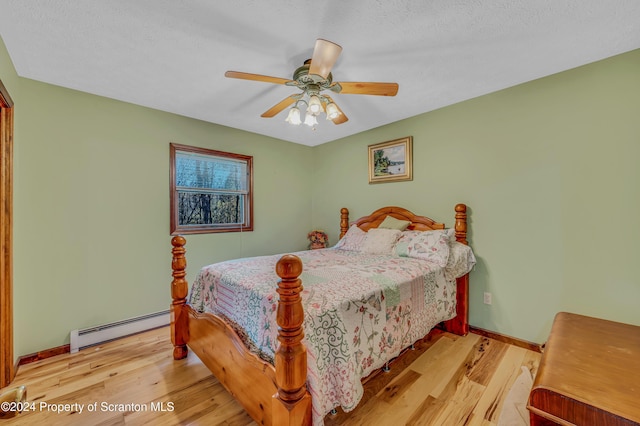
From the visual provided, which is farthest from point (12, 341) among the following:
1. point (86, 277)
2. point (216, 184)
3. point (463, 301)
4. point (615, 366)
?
point (463, 301)

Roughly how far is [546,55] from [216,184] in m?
3.42

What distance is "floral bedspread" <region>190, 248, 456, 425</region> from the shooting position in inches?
55.0

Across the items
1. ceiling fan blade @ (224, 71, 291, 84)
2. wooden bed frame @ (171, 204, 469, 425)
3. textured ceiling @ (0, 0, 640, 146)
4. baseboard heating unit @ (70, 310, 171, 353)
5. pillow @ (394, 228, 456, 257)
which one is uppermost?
textured ceiling @ (0, 0, 640, 146)

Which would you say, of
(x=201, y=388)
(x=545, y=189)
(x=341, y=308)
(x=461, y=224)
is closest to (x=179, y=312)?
(x=201, y=388)

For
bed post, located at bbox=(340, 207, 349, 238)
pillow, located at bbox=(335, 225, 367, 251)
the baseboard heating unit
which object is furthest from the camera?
bed post, located at bbox=(340, 207, 349, 238)

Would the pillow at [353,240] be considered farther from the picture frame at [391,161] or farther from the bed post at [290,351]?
the bed post at [290,351]

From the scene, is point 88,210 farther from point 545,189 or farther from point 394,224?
point 545,189

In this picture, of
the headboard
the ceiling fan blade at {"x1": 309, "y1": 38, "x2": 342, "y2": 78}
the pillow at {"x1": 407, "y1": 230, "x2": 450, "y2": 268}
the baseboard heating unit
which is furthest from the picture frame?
the baseboard heating unit

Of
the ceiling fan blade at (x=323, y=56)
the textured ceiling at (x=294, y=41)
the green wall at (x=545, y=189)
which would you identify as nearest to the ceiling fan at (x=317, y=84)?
the ceiling fan blade at (x=323, y=56)

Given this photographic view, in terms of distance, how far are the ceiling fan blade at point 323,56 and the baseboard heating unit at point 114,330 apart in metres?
2.86

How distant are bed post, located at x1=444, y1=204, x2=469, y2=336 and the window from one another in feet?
8.34

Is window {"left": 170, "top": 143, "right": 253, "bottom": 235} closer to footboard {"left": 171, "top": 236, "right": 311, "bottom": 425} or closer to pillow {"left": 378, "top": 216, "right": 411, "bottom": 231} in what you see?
footboard {"left": 171, "top": 236, "right": 311, "bottom": 425}

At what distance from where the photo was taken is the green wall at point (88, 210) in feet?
7.33

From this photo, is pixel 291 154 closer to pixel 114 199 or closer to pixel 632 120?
pixel 114 199
